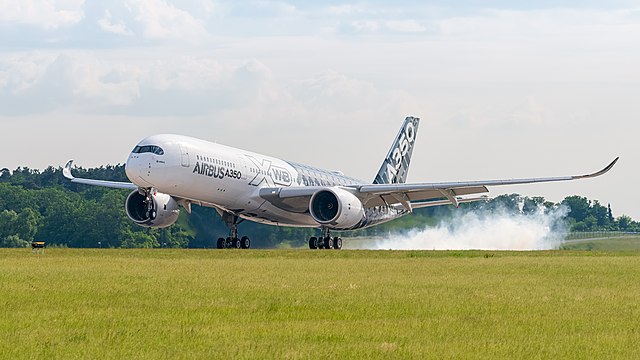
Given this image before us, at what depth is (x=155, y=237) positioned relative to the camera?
90.9 meters

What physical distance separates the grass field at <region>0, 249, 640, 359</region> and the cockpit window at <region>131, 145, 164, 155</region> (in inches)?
645

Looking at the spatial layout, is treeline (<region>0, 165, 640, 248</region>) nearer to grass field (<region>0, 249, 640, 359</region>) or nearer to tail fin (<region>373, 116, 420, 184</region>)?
tail fin (<region>373, 116, 420, 184</region>)

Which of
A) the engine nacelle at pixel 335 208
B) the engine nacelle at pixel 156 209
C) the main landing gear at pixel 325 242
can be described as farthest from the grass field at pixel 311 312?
the main landing gear at pixel 325 242

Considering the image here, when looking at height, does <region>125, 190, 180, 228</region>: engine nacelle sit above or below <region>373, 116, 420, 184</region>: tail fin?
below

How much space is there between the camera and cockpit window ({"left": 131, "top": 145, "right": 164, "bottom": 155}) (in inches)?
1912

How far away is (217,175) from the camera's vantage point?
51188 mm

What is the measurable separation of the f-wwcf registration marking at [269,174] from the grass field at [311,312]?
22042 mm

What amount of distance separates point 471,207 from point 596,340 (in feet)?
186

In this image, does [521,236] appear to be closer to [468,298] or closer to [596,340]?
[468,298]

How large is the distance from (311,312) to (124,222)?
65.0 metres

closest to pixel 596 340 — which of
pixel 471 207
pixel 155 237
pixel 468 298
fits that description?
pixel 468 298

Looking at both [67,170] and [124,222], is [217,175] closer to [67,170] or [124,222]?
[67,170]

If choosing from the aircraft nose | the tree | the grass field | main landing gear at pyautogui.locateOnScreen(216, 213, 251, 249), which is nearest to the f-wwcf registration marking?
main landing gear at pyautogui.locateOnScreen(216, 213, 251, 249)

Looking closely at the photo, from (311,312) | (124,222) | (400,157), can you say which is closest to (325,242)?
(400,157)
